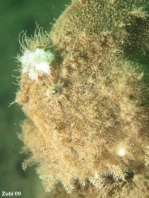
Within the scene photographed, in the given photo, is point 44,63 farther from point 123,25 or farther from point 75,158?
point 75,158

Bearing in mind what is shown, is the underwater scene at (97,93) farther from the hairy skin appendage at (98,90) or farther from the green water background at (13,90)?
the green water background at (13,90)

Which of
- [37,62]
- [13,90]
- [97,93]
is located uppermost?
[13,90]

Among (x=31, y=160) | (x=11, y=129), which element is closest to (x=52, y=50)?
(x=31, y=160)

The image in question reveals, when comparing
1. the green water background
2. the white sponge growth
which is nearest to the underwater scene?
the white sponge growth

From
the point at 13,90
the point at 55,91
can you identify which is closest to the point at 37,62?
the point at 55,91

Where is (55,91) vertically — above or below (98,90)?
above

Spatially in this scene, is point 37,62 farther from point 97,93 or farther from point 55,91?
point 97,93

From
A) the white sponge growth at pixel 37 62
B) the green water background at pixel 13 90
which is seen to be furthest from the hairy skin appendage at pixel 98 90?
the green water background at pixel 13 90
